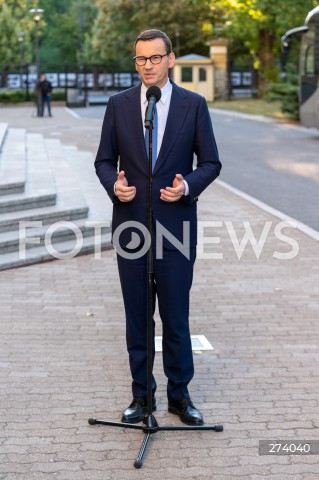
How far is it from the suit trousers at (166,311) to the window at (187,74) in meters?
52.6

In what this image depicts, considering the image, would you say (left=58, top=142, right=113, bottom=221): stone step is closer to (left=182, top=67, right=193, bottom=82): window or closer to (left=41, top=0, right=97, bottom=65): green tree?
(left=182, top=67, right=193, bottom=82): window

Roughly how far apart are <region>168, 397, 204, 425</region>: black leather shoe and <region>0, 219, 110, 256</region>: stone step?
4.92 m

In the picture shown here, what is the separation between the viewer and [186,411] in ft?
17.3

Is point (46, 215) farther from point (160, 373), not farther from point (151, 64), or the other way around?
point (151, 64)

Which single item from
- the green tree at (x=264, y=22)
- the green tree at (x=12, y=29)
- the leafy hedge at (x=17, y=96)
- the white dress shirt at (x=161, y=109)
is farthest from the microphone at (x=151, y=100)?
the green tree at (x=12, y=29)

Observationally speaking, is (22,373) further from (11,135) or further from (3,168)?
(11,135)

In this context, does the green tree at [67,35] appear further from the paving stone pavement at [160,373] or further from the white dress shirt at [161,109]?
the white dress shirt at [161,109]

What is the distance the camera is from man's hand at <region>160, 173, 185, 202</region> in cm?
482

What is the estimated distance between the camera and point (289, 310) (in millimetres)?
8016

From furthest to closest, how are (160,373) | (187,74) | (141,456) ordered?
(187,74), (160,373), (141,456)

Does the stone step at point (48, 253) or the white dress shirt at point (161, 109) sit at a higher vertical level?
the white dress shirt at point (161, 109)

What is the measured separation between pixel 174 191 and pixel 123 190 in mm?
253

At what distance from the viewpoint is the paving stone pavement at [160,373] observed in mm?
4754

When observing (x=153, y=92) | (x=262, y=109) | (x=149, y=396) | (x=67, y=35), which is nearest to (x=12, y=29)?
(x=67, y=35)
